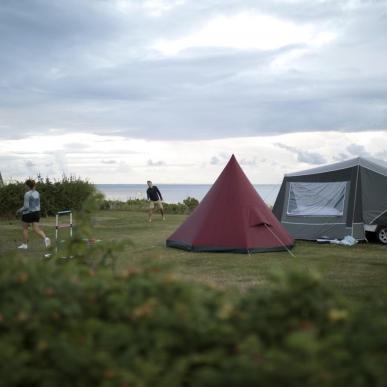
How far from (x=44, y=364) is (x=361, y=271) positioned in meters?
8.07

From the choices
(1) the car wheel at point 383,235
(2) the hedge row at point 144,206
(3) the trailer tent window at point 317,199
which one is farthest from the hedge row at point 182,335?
(2) the hedge row at point 144,206

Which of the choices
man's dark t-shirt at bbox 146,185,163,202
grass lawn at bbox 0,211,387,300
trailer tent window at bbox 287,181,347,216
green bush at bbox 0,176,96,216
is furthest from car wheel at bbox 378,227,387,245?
green bush at bbox 0,176,96,216

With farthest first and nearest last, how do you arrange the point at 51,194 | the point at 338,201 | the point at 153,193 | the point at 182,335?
1. the point at 51,194
2. the point at 153,193
3. the point at 338,201
4. the point at 182,335

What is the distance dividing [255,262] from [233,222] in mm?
1430

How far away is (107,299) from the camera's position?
2.76 meters

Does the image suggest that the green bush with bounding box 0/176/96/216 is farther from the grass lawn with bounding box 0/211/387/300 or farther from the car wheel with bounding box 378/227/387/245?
the car wheel with bounding box 378/227/387/245

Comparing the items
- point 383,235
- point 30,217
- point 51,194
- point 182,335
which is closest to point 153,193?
point 51,194

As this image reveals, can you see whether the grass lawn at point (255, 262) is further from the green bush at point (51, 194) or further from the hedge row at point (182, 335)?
the green bush at point (51, 194)

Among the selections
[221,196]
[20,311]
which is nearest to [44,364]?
[20,311]

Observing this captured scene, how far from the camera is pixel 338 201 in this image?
14266 mm

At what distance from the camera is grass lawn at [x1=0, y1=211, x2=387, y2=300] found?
8.64 metres

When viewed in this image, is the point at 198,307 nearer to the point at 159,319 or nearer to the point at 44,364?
the point at 159,319

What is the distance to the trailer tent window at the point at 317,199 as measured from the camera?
14.3 m

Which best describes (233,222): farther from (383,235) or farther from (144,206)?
(144,206)
